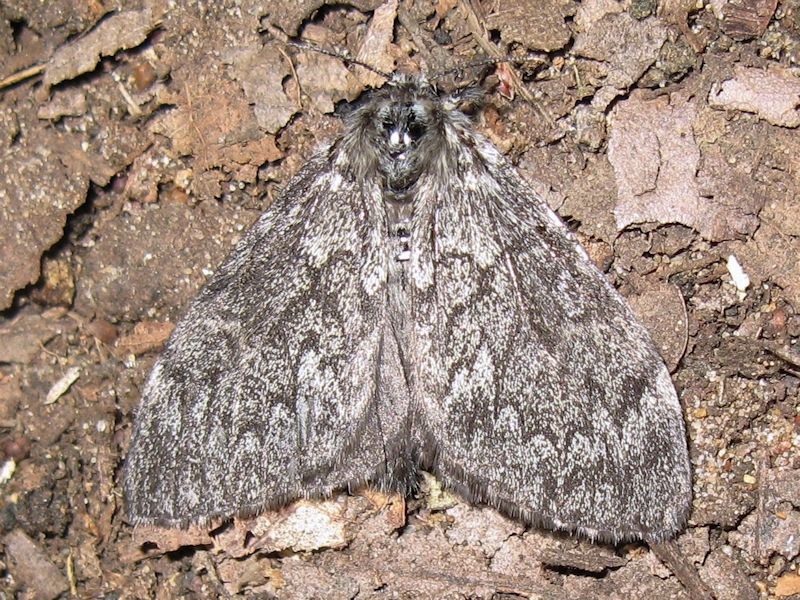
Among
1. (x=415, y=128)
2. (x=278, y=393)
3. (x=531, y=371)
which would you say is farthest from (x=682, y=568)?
(x=415, y=128)

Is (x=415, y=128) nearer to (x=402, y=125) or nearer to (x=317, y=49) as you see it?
(x=402, y=125)

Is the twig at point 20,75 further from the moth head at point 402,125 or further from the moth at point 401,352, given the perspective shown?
the moth head at point 402,125

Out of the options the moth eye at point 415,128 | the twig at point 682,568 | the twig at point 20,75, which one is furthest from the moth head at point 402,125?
the twig at point 682,568

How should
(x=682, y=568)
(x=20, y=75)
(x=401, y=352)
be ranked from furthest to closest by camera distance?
1. (x=20, y=75)
2. (x=682, y=568)
3. (x=401, y=352)

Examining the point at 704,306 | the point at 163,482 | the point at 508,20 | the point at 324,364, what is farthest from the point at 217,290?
the point at 704,306

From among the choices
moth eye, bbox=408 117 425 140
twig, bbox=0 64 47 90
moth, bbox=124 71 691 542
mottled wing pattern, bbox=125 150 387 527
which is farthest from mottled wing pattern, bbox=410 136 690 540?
twig, bbox=0 64 47 90

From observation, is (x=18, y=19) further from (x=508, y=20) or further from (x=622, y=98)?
(x=622, y=98)

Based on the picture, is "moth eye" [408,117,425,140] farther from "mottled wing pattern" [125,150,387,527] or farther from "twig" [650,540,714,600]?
"twig" [650,540,714,600]
